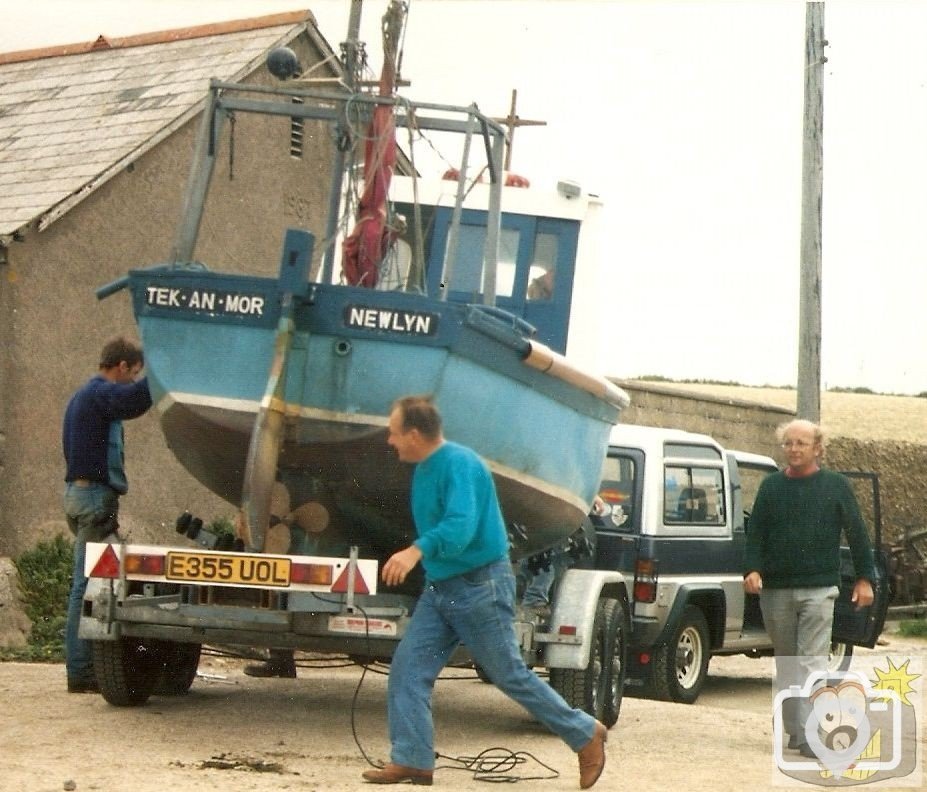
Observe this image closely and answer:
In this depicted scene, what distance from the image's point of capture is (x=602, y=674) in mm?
10398

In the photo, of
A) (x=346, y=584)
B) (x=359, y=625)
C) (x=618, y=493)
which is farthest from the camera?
(x=618, y=493)

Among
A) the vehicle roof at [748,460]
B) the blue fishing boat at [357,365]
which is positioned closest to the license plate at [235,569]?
the blue fishing boat at [357,365]

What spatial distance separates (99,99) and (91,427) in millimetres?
8242

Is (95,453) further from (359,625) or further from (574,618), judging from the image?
(574,618)

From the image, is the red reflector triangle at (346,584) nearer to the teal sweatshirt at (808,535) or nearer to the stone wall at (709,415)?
the teal sweatshirt at (808,535)

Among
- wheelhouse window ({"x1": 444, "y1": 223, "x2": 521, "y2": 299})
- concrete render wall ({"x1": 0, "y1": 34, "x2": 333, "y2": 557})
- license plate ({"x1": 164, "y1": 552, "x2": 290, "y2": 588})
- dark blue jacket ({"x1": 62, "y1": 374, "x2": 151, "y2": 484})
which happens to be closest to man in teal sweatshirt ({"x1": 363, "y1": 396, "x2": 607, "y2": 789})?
license plate ({"x1": 164, "y1": 552, "x2": 290, "y2": 588})

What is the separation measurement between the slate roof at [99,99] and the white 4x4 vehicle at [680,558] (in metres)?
5.71

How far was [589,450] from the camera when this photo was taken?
10602 mm

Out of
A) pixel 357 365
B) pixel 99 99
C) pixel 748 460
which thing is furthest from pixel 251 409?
pixel 99 99

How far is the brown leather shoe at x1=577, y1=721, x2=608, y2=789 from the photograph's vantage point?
7.89 m

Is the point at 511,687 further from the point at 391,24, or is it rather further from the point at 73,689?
the point at 391,24

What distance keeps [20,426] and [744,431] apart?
1167 cm

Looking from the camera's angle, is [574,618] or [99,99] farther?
[99,99]

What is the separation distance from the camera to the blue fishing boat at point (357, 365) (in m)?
8.96
